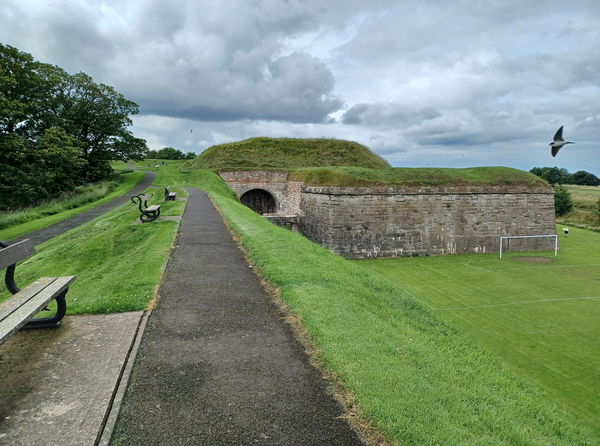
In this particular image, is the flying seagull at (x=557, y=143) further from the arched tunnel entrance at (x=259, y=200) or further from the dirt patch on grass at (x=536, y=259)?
the arched tunnel entrance at (x=259, y=200)

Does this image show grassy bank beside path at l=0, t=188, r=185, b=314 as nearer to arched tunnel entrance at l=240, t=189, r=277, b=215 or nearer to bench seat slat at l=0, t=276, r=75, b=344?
bench seat slat at l=0, t=276, r=75, b=344

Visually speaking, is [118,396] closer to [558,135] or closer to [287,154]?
[558,135]

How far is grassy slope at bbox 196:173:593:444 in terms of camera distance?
2896 mm

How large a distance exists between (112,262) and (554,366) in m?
9.86

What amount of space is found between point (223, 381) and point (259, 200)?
29.3 meters

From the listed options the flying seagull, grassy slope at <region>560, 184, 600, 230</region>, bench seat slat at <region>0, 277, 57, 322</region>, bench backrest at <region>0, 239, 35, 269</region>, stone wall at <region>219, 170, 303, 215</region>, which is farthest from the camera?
grassy slope at <region>560, 184, 600, 230</region>

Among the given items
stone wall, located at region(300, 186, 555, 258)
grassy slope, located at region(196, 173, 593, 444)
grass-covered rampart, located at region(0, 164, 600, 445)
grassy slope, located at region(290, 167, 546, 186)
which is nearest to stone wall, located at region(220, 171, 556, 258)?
stone wall, located at region(300, 186, 555, 258)

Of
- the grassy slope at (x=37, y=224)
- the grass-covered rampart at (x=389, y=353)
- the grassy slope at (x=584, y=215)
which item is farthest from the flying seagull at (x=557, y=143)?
the grassy slope at (x=584, y=215)

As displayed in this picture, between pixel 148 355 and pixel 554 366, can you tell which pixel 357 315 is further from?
pixel 554 366

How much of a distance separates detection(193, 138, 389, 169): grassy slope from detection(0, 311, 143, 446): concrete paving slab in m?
28.7

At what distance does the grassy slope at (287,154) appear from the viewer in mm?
33625

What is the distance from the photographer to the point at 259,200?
106 feet

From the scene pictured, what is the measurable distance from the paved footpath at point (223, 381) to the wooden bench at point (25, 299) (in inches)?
39.6

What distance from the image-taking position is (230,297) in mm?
5465
